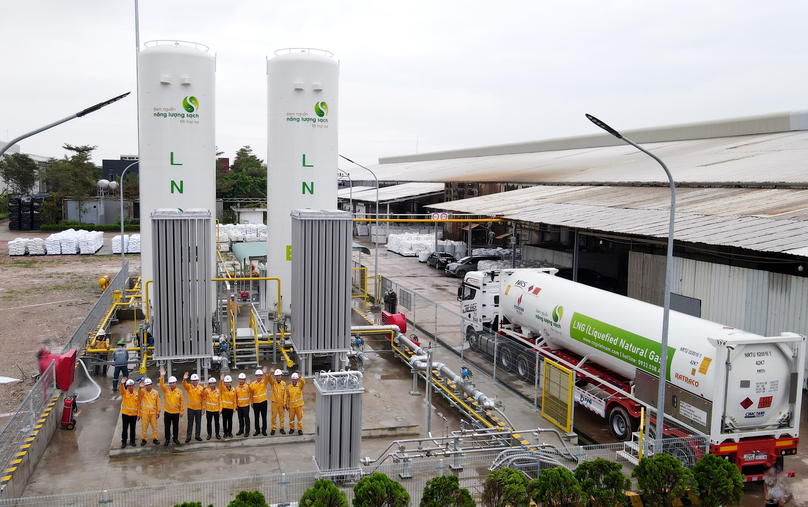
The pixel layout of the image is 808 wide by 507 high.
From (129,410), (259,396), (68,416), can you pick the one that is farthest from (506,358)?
(68,416)

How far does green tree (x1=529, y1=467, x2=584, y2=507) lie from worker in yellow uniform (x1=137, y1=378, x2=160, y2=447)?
26.0ft

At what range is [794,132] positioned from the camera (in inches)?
1297

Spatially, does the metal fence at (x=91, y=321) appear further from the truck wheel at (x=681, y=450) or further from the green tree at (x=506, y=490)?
the truck wheel at (x=681, y=450)

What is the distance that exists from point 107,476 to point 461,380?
8.03 meters

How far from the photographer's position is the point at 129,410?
44.2 feet

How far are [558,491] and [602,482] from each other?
3.34ft

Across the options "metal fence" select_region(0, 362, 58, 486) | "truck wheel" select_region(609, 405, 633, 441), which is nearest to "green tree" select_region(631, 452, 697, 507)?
"truck wheel" select_region(609, 405, 633, 441)

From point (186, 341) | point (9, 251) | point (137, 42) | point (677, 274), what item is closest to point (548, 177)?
point (677, 274)

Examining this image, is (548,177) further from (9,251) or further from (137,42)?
(9,251)

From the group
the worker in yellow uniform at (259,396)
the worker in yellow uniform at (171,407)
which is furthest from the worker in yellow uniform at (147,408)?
the worker in yellow uniform at (259,396)

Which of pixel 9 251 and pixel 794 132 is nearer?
pixel 794 132

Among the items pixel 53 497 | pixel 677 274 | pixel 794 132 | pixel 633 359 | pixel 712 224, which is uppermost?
→ pixel 794 132

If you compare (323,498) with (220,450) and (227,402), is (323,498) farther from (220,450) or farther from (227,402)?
(220,450)

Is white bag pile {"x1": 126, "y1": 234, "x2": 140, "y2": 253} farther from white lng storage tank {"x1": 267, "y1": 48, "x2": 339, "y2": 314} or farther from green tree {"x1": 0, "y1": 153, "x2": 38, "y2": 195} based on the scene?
green tree {"x1": 0, "y1": 153, "x2": 38, "y2": 195}
